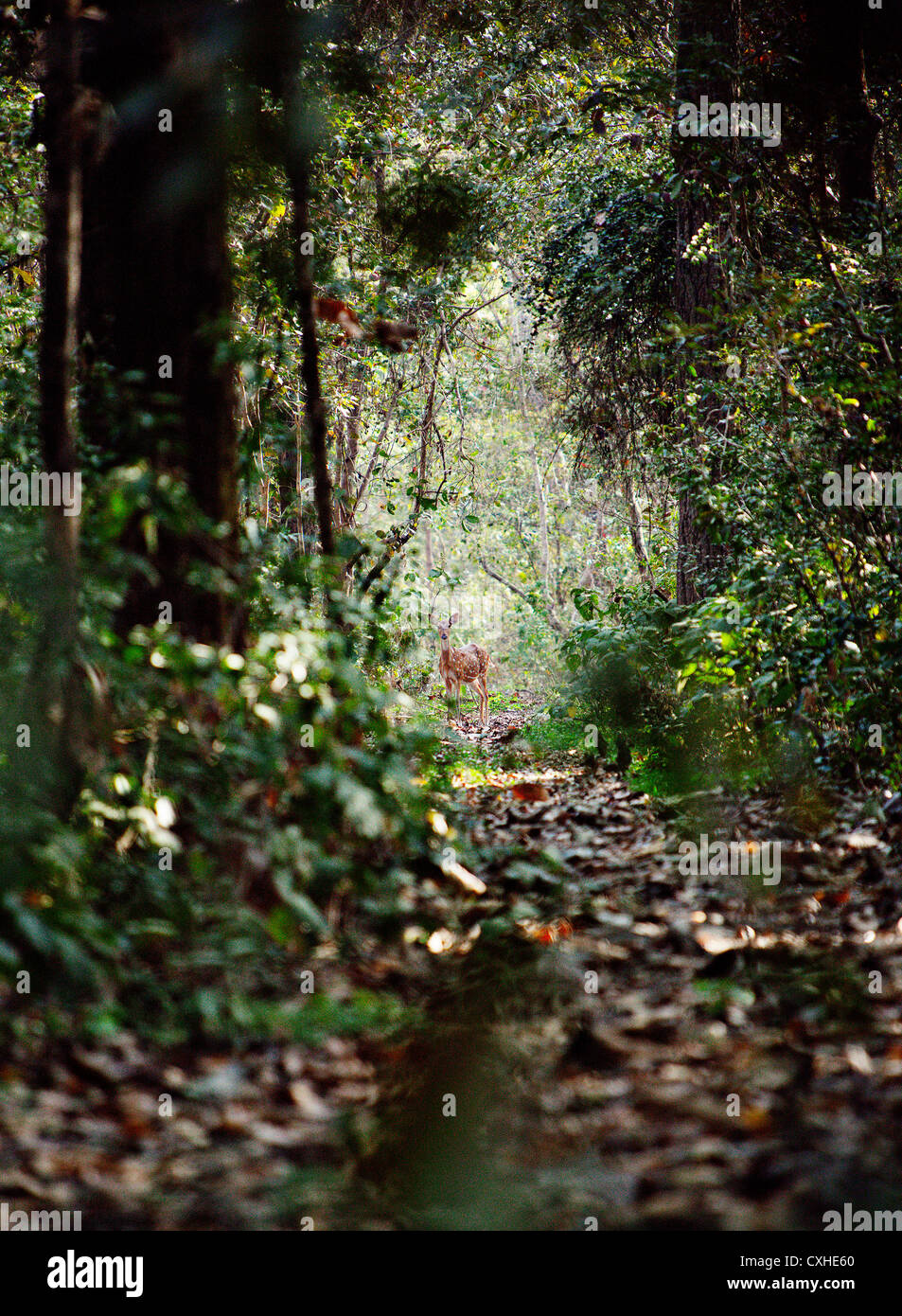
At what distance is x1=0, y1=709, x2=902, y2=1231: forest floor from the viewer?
233 centimetres

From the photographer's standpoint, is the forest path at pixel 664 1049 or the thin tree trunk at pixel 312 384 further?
the thin tree trunk at pixel 312 384

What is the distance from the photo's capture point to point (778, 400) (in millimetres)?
6250

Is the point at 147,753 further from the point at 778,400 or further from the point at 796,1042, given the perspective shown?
the point at 778,400

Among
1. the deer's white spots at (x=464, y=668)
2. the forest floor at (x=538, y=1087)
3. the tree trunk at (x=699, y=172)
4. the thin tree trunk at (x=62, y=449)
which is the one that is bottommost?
the forest floor at (x=538, y=1087)

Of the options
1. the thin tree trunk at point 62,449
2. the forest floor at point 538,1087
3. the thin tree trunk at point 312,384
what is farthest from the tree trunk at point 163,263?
the forest floor at point 538,1087

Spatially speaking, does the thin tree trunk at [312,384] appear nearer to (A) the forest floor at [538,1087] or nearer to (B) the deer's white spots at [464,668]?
(A) the forest floor at [538,1087]

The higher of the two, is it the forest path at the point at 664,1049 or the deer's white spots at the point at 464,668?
the deer's white spots at the point at 464,668

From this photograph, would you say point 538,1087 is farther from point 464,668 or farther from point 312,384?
point 464,668

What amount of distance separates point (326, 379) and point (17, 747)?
8271mm

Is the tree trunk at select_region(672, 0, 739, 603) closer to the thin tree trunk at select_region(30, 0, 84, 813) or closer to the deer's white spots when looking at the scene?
the thin tree trunk at select_region(30, 0, 84, 813)

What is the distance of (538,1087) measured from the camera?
2.81m

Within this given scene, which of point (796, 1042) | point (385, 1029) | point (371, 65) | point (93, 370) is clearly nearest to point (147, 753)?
point (385, 1029)

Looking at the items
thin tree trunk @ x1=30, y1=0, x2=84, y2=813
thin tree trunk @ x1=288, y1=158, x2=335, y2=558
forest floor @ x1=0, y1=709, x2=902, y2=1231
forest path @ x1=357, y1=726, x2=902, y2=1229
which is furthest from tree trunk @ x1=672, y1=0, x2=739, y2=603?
thin tree trunk @ x1=30, y1=0, x2=84, y2=813

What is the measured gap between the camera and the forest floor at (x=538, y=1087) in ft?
7.64
